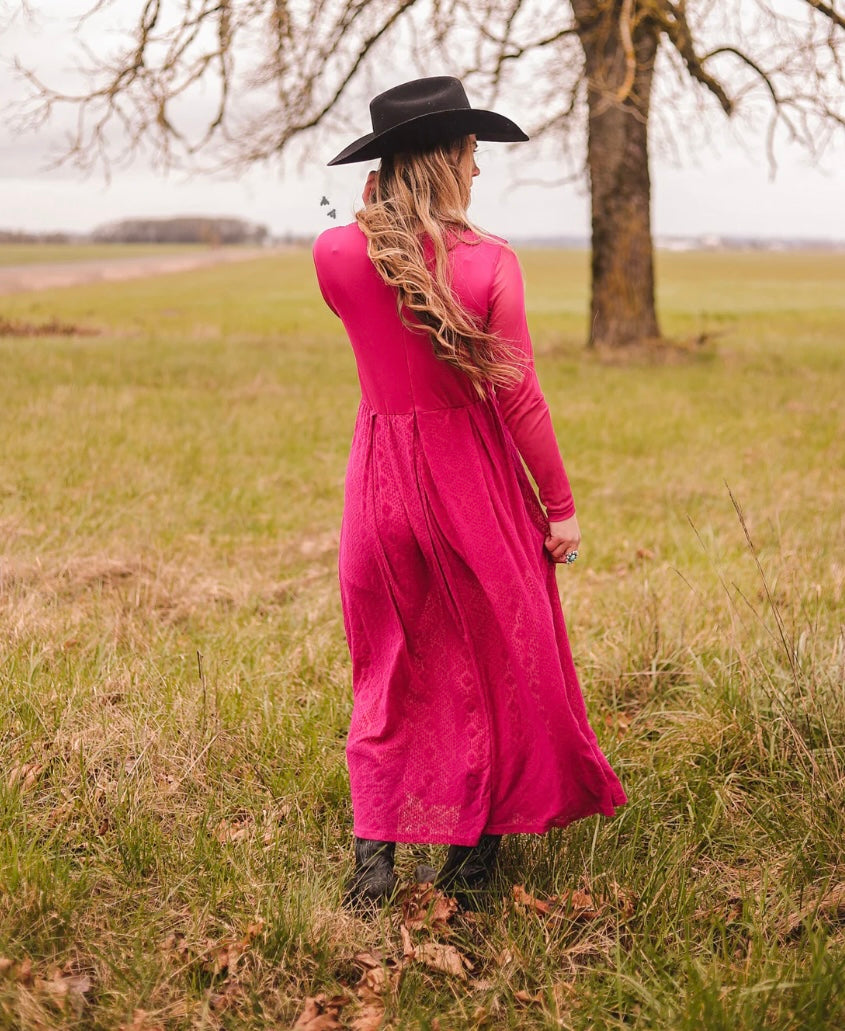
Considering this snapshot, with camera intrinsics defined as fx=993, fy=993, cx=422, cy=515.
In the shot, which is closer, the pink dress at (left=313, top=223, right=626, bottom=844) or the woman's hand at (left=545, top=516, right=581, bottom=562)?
the pink dress at (left=313, top=223, right=626, bottom=844)

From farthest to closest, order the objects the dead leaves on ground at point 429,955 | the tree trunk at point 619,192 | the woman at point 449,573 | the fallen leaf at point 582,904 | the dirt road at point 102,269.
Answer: the dirt road at point 102,269 → the tree trunk at point 619,192 → the fallen leaf at point 582,904 → the woman at point 449,573 → the dead leaves on ground at point 429,955

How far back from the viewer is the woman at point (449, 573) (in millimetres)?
2385

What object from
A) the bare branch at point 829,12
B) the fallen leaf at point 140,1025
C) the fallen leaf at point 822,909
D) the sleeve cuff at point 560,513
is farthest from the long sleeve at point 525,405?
the bare branch at point 829,12

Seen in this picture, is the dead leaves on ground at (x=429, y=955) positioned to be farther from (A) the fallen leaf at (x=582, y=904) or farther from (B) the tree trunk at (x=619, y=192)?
(B) the tree trunk at (x=619, y=192)

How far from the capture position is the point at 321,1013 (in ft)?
7.06

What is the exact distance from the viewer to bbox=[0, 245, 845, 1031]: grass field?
2.18 meters

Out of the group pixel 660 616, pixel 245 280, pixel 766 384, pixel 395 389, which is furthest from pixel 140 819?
pixel 245 280

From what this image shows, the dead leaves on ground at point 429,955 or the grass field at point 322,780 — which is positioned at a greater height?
the grass field at point 322,780

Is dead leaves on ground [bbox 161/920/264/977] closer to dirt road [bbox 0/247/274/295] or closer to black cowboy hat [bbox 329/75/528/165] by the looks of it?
black cowboy hat [bbox 329/75/528/165]

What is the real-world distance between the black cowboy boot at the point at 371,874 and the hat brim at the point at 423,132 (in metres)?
1.71

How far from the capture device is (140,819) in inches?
104

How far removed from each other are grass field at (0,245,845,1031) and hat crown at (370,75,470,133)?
1.38 metres

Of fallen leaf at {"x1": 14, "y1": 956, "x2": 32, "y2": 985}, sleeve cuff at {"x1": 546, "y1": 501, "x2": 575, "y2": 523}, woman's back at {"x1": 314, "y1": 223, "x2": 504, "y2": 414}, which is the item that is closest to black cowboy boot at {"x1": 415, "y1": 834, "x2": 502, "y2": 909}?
sleeve cuff at {"x1": 546, "y1": 501, "x2": 575, "y2": 523}

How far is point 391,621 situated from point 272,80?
432 inches
